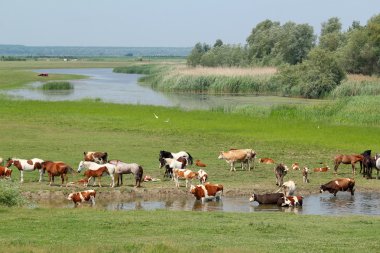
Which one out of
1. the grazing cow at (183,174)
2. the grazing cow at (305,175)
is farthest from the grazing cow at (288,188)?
the grazing cow at (183,174)

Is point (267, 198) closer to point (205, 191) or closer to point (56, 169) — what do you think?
point (205, 191)

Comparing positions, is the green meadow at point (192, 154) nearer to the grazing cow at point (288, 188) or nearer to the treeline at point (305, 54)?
the grazing cow at point (288, 188)

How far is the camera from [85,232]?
55.1 feet

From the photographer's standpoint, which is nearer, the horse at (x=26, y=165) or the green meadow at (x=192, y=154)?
the green meadow at (x=192, y=154)

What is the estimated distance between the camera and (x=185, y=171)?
26.7m

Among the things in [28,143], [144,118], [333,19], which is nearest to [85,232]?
[28,143]

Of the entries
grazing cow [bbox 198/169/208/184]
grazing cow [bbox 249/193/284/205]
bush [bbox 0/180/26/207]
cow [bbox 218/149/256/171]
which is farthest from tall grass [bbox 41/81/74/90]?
bush [bbox 0/180/26/207]

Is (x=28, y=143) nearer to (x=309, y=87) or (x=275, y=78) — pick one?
(x=309, y=87)

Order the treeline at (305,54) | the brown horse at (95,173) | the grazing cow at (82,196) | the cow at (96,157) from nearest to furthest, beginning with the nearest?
the grazing cow at (82,196), the brown horse at (95,173), the cow at (96,157), the treeline at (305,54)

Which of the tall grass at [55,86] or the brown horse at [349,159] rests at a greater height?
the brown horse at [349,159]

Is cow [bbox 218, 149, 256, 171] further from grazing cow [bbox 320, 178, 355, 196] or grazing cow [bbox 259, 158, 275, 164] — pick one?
grazing cow [bbox 320, 178, 355, 196]

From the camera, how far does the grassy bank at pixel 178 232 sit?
14766 mm

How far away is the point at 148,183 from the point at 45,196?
12.9 feet

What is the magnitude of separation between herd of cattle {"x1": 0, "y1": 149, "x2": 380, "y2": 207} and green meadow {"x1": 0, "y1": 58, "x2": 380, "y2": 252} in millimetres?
485
